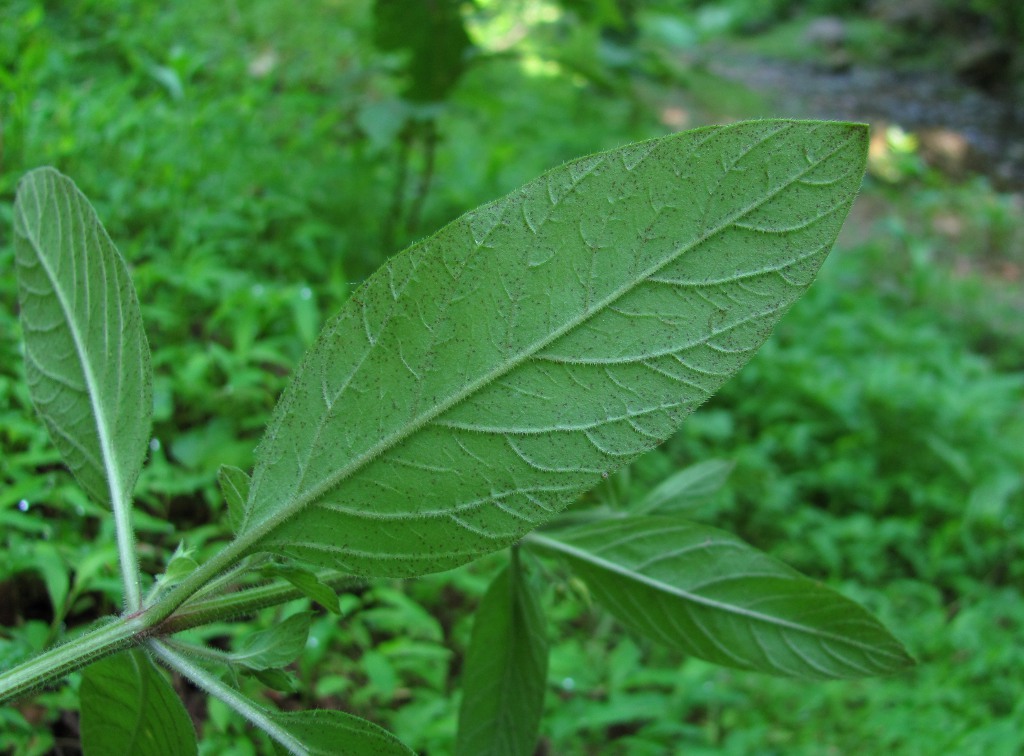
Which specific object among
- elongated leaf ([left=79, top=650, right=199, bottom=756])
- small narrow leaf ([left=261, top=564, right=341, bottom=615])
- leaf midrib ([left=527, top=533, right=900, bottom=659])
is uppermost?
leaf midrib ([left=527, top=533, right=900, bottom=659])

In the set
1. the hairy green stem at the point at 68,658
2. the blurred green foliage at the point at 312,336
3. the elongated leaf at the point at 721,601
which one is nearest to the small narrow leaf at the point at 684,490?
the blurred green foliage at the point at 312,336

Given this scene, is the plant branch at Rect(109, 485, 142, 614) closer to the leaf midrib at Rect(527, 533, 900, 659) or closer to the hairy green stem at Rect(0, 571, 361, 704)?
the hairy green stem at Rect(0, 571, 361, 704)

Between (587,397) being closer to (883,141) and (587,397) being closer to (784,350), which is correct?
(784,350)

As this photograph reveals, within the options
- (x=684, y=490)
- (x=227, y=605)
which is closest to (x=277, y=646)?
(x=227, y=605)

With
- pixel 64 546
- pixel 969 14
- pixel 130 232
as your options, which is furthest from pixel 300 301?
pixel 969 14

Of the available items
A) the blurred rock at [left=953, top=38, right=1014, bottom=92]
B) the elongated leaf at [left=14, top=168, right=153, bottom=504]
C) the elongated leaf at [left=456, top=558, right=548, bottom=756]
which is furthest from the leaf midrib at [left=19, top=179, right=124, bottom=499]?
the blurred rock at [left=953, top=38, right=1014, bottom=92]

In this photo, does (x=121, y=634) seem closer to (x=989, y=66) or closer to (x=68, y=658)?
(x=68, y=658)
